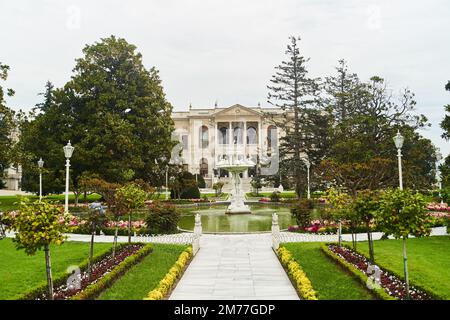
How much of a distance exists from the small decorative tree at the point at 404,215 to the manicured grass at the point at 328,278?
1.01 m

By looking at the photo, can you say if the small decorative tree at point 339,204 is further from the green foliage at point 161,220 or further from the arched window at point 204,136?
the arched window at point 204,136

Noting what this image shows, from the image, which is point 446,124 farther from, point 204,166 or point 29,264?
point 204,166

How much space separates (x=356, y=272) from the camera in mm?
9133

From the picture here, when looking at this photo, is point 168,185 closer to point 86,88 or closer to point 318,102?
point 86,88

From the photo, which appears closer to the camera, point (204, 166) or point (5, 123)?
point (5, 123)

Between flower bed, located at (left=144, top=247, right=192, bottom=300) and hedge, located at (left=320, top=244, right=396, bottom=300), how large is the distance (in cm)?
372

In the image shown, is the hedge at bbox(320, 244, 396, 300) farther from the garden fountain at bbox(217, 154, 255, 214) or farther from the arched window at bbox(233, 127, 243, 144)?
the arched window at bbox(233, 127, 243, 144)

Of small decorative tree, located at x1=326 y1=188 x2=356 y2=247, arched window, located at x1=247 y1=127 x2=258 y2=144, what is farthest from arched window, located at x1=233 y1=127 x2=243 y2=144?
small decorative tree, located at x1=326 y1=188 x2=356 y2=247

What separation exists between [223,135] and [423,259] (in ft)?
200

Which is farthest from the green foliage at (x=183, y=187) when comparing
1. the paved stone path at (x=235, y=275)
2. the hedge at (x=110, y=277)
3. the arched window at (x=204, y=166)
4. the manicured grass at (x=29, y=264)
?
the arched window at (x=204, y=166)

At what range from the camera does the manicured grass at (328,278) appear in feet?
26.2

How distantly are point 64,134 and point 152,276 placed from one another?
71.4ft

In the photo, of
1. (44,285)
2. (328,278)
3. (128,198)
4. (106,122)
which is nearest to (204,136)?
(106,122)

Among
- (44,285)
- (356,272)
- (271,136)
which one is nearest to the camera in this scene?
(44,285)
